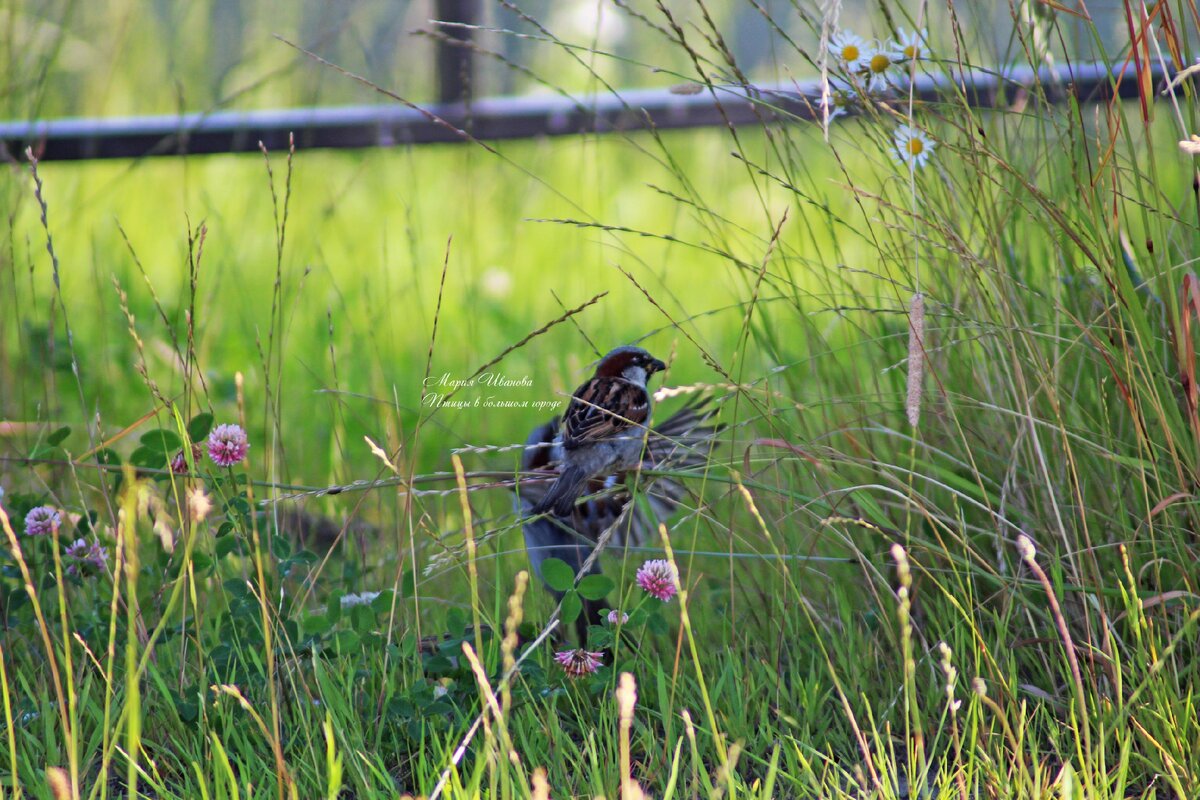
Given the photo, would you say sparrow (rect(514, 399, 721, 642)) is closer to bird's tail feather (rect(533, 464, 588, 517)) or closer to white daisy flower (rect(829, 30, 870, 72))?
bird's tail feather (rect(533, 464, 588, 517))

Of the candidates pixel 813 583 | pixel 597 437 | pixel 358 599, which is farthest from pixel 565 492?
A: pixel 813 583

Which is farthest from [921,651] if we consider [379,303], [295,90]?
[295,90]

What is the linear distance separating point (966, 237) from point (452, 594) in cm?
138

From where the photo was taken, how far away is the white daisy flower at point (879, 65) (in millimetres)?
2154

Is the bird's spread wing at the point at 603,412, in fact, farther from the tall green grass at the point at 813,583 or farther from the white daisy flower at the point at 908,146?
the white daisy flower at the point at 908,146

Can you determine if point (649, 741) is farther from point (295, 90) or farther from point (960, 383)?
point (295, 90)

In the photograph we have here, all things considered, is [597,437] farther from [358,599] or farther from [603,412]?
[358,599]

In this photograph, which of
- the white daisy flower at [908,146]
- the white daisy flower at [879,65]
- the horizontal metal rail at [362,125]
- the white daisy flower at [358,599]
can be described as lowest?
the white daisy flower at [358,599]

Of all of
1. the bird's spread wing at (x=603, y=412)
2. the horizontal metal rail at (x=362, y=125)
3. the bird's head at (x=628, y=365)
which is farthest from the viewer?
the horizontal metal rail at (x=362, y=125)

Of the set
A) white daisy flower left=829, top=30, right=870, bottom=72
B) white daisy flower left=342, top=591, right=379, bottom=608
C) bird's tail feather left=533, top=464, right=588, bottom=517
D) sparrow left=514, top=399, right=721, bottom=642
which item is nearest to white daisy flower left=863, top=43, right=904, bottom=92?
white daisy flower left=829, top=30, right=870, bottom=72

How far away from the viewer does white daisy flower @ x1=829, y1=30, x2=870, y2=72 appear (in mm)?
2166

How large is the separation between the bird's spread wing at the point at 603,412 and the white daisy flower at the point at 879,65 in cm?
78

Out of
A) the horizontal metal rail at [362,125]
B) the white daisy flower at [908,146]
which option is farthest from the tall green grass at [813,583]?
the horizontal metal rail at [362,125]

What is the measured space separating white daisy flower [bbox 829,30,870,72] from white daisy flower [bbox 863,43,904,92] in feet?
0.05
